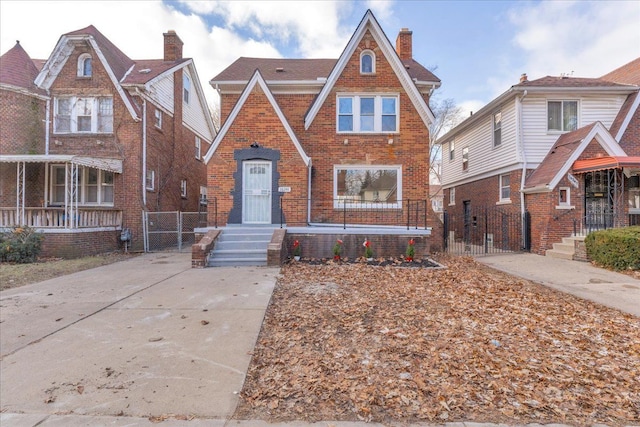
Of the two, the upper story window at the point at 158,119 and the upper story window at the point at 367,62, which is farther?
the upper story window at the point at 158,119

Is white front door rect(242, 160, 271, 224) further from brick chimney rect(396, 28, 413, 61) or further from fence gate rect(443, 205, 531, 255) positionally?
brick chimney rect(396, 28, 413, 61)

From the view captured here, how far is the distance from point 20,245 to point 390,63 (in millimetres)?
14545

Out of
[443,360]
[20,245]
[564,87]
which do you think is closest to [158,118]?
[20,245]

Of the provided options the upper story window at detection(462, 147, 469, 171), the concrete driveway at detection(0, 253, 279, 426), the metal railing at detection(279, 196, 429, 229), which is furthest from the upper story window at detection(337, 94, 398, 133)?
the concrete driveway at detection(0, 253, 279, 426)

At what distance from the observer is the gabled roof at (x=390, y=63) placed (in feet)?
41.0

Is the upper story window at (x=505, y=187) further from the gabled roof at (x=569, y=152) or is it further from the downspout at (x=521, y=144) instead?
the gabled roof at (x=569, y=152)

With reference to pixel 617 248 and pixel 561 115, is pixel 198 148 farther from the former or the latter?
pixel 617 248

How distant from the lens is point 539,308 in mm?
5508

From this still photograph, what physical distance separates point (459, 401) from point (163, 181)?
16.1 metres

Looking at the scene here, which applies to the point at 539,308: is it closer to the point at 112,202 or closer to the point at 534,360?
the point at 534,360

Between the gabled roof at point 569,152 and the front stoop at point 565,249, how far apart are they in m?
1.94

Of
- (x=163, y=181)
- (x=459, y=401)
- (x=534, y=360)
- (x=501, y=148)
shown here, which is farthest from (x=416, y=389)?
(x=163, y=181)

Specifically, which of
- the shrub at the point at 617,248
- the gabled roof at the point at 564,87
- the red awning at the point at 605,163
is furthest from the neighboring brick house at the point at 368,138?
the red awning at the point at 605,163

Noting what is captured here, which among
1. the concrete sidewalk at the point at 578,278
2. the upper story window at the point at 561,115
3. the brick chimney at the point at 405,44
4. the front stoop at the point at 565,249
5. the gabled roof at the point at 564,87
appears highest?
the brick chimney at the point at 405,44
